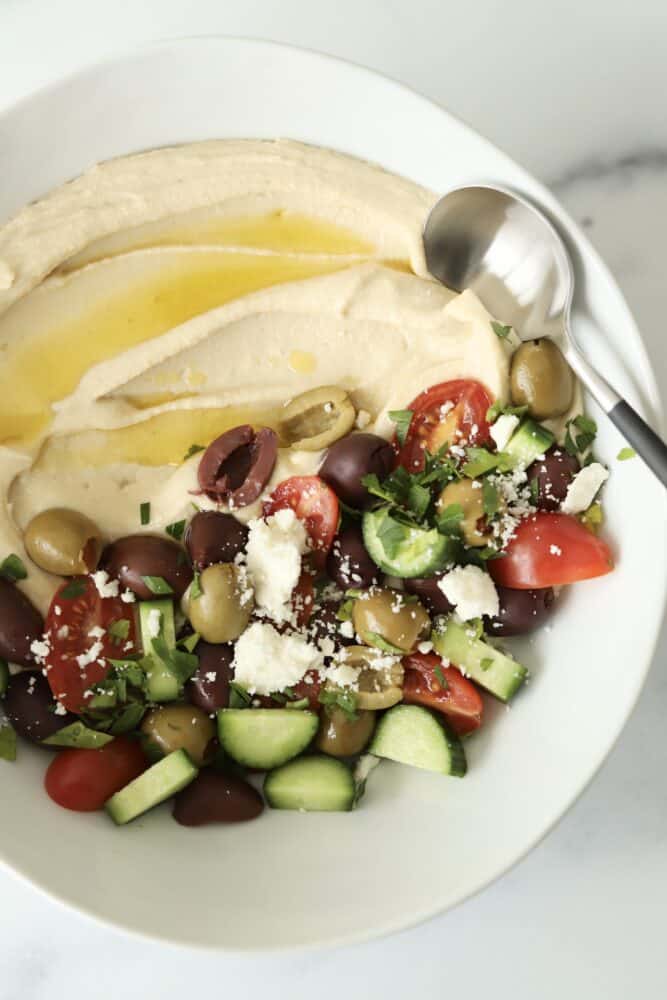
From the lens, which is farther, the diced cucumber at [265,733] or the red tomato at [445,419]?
the red tomato at [445,419]

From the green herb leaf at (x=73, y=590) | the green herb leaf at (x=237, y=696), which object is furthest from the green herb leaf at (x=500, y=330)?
the green herb leaf at (x=73, y=590)

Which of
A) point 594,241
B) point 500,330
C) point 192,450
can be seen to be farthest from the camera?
point 594,241

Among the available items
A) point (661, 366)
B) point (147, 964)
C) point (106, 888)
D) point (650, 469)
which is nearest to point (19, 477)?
point (106, 888)

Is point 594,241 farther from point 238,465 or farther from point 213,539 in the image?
point 213,539

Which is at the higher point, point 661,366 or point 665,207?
point 665,207

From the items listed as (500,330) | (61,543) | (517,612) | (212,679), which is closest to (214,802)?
(212,679)

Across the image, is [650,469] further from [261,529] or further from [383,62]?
[383,62]

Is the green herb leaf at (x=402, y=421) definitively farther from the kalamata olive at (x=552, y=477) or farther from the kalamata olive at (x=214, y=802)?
the kalamata olive at (x=214, y=802)
